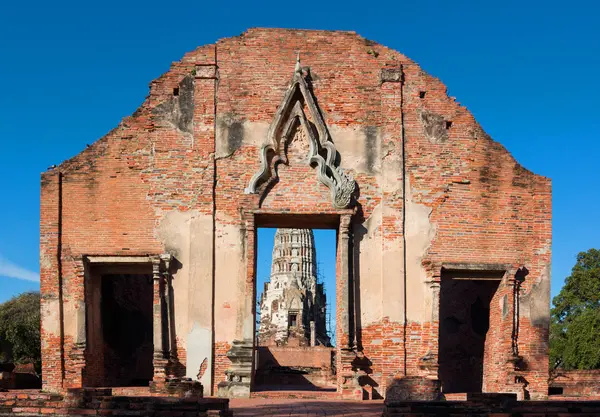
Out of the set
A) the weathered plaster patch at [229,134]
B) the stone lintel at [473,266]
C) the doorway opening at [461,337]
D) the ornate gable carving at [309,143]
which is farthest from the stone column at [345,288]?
the doorway opening at [461,337]

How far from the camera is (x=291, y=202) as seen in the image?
1559 centimetres

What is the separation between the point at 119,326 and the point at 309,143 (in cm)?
631

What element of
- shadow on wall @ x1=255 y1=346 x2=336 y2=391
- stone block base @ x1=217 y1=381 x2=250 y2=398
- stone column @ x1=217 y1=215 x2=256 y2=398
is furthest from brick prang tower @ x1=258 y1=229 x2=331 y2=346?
stone block base @ x1=217 y1=381 x2=250 y2=398

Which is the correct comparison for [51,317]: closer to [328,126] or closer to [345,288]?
[345,288]

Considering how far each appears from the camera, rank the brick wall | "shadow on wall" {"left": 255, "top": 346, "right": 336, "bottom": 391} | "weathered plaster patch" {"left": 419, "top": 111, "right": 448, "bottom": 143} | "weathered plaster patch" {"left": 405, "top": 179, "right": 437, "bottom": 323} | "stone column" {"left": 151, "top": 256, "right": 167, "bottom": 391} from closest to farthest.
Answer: "stone column" {"left": 151, "top": 256, "right": 167, "bottom": 391}
"weathered plaster patch" {"left": 405, "top": 179, "right": 437, "bottom": 323}
"weathered plaster patch" {"left": 419, "top": 111, "right": 448, "bottom": 143}
the brick wall
"shadow on wall" {"left": 255, "top": 346, "right": 336, "bottom": 391}

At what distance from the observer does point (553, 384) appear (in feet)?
59.9

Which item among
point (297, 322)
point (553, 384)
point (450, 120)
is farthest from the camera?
point (297, 322)

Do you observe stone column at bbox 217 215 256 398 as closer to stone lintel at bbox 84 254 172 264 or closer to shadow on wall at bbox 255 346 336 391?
stone lintel at bbox 84 254 172 264

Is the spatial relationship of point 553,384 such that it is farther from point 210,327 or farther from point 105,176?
point 105,176

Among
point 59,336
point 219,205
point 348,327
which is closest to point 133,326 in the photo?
point 59,336

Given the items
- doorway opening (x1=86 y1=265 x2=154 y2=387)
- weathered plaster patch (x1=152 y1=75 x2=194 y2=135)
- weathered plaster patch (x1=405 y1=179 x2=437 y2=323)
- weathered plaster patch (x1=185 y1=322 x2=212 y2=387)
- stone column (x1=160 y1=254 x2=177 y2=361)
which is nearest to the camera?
weathered plaster patch (x1=185 y1=322 x2=212 y2=387)

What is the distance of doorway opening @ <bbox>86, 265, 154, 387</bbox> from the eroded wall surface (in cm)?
51

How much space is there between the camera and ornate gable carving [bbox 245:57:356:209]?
50.8 feet

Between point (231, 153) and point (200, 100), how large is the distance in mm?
1230
